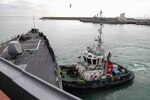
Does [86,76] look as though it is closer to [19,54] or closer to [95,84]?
[95,84]

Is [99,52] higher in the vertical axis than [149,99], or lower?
higher

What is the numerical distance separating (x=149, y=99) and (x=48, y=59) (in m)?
14.7

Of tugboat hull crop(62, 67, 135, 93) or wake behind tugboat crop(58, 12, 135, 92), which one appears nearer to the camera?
tugboat hull crop(62, 67, 135, 93)

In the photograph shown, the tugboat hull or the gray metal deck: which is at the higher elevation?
the gray metal deck

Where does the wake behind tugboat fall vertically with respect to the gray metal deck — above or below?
below

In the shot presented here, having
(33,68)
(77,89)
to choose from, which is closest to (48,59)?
(33,68)

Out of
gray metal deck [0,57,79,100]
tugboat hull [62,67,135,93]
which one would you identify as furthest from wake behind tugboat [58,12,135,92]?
gray metal deck [0,57,79,100]

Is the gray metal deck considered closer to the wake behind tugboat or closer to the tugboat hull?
the tugboat hull

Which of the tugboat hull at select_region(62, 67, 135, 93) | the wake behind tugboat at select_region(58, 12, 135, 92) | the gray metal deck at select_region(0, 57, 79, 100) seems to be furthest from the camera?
the wake behind tugboat at select_region(58, 12, 135, 92)

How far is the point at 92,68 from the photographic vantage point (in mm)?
24375

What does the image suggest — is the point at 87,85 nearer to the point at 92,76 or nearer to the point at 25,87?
the point at 92,76

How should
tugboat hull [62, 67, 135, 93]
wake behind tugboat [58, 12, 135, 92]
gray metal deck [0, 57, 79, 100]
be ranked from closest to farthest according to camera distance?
gray metal deck [0, 57, 79, 100]
tugboat hull [62, 67, 135, 93]
wake behind tugboat [58, 12, 135, 92]

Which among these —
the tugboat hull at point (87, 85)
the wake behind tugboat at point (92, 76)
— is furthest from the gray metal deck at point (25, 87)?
the wake behind tugboat at point (92, 76)

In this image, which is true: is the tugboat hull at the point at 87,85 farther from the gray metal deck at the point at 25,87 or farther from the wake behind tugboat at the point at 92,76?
the gray metal deck at the point at 25,87
